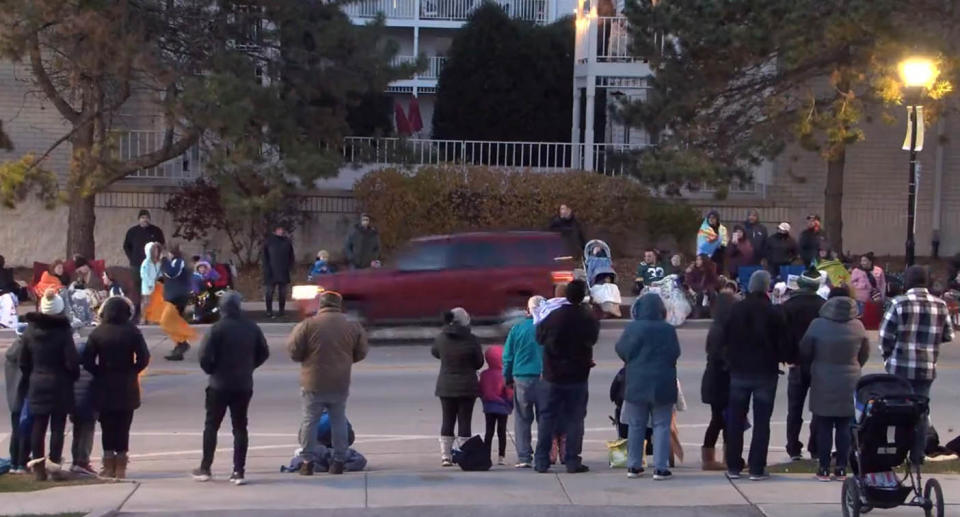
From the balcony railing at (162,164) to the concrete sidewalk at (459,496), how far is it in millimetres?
18386

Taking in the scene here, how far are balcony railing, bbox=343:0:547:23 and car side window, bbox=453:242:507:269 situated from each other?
81.7ft

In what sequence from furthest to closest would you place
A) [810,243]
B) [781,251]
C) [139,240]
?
[810,243], [781,251], [139,240]

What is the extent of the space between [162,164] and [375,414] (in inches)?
588

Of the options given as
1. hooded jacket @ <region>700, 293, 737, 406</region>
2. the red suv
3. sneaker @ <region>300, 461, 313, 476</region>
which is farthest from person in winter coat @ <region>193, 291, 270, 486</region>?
the red suv

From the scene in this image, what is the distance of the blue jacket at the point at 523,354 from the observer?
11.6 m

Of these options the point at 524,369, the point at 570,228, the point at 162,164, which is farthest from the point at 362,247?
the point at 524,369

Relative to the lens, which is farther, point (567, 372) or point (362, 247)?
point (362, 247)

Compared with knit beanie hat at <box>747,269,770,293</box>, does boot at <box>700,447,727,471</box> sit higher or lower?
lower

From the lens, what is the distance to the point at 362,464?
Answer: 11781mm

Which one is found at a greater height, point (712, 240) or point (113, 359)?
point (712, 240)

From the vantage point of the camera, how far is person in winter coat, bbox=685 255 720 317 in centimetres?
2302

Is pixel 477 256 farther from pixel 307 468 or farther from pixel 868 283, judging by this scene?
pixel 307 468

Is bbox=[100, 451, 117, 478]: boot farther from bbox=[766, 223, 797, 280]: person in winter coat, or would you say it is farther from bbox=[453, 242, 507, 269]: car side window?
bbox=[766, 223, 797, 280]: person in winter coat

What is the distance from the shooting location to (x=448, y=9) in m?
46.7
